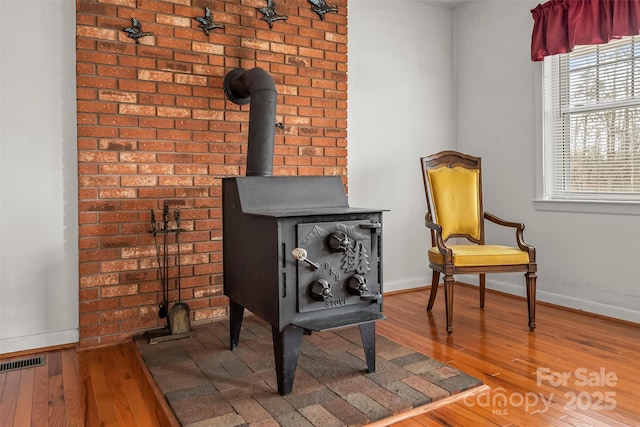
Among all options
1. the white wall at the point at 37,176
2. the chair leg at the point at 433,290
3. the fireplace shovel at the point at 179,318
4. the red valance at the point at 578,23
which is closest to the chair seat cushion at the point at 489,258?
the chair leg at the point at 433,290

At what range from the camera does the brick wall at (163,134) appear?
2.59m

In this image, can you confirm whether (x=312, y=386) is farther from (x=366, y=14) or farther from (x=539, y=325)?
(x=366, y=14)

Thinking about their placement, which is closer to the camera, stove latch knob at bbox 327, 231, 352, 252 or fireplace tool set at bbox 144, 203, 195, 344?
stove latch knob at bbox 327, 231, 352, 252

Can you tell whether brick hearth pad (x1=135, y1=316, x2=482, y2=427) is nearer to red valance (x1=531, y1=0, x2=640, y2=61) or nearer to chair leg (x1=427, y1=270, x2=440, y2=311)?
chair leg (x1=427, y1=270, x2=440, y2=311)

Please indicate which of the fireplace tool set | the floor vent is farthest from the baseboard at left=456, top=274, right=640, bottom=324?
the floor vent

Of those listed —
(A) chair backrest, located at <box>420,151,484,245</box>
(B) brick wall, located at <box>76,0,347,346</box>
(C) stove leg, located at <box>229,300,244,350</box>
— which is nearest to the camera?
(C) stove leg, located at <box>229,300,244,350</box>

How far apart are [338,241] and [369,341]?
50 centimetres

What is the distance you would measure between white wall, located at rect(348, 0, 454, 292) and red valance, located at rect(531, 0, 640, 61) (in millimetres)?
888

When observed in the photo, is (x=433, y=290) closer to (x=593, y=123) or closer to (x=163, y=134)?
(x=593, y=123)

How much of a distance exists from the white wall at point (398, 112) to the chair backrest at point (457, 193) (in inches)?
18.5

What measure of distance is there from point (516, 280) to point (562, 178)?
33.7 inches

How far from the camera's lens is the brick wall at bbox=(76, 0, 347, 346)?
259 centimetres

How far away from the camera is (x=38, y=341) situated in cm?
255

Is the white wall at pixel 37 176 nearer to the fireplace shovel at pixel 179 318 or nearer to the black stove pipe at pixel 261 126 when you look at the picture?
the fireplace shovel at pixel 179 318
